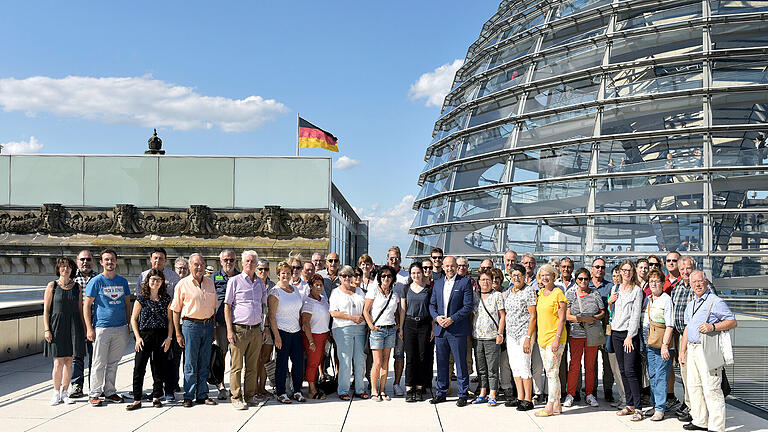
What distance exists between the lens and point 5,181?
2184 centimetres

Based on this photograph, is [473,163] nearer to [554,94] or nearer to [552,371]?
[554,94]

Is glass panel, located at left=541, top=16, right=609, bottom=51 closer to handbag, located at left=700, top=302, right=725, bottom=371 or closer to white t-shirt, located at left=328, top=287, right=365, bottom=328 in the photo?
handbag, located at left=700, top=302, right=725, bottom=371

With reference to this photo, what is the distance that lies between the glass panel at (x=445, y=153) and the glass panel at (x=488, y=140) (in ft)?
1.80

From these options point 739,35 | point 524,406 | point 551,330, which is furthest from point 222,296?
point 739,35

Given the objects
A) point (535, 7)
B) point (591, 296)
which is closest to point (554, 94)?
point (535, 7)

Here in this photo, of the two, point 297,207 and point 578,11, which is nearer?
point 578,11

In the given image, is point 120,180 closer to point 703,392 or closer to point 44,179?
point 44,179

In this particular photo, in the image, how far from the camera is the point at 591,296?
289 inches

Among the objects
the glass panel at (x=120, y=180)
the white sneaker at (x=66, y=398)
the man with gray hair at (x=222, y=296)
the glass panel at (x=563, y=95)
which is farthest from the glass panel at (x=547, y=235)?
the glass panel at (x=120, y=180)

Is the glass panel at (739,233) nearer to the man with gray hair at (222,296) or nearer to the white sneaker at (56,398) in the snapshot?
the man with gray hair at (222,296)

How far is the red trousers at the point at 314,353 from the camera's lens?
7820 mm

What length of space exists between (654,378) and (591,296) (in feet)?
3.93

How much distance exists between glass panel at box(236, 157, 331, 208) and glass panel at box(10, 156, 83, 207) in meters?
6.45

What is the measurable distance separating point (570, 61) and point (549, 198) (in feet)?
13.0
